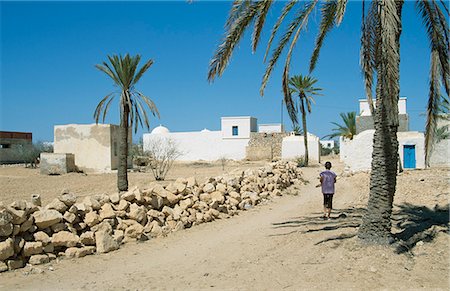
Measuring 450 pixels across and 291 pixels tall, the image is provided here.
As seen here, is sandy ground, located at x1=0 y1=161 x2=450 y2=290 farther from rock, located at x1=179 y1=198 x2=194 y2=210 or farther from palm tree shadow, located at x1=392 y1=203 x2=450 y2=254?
rock, located at x1=179 y1=198 x2=194 y2=210

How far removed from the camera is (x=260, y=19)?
6785mm

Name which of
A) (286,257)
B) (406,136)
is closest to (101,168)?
(406,136)

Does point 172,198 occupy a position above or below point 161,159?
below

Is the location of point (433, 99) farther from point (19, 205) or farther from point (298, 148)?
point (298, 148)

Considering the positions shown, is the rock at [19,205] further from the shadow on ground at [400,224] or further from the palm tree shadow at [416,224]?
the palm tree shadow at [416,224]

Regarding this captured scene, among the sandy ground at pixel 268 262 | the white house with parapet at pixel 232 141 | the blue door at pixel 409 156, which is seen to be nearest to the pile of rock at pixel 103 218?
the sandy ground at pixel 268 262

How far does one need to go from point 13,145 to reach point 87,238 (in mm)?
41143

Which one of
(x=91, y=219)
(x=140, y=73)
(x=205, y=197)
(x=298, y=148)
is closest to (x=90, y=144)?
(x=140, y=73)

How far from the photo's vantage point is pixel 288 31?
23.2 ft

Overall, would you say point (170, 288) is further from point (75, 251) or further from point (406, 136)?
point (406, 136)

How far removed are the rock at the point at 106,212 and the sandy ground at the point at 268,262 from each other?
665 mm

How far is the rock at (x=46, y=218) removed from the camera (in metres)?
6.32

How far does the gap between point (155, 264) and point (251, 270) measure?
1536 mm

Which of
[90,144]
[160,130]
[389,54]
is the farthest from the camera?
[160,130]
